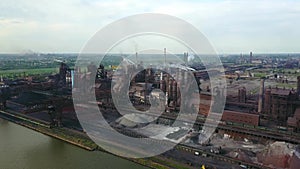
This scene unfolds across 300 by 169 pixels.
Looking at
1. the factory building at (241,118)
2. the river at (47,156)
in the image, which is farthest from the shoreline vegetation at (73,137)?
the factory building at (241,118)

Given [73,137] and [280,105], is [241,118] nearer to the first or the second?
[280,105]

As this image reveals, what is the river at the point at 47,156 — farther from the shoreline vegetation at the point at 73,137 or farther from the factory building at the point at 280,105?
the factory building at the point at 280,105

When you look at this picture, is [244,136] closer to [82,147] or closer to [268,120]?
[268,120]

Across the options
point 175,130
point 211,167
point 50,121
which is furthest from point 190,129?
point 50,121

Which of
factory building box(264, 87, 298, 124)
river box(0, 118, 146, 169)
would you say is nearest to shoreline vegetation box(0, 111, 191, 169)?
river box(0, 118, 146, 169)

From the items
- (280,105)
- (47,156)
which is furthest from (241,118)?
(47,156)
